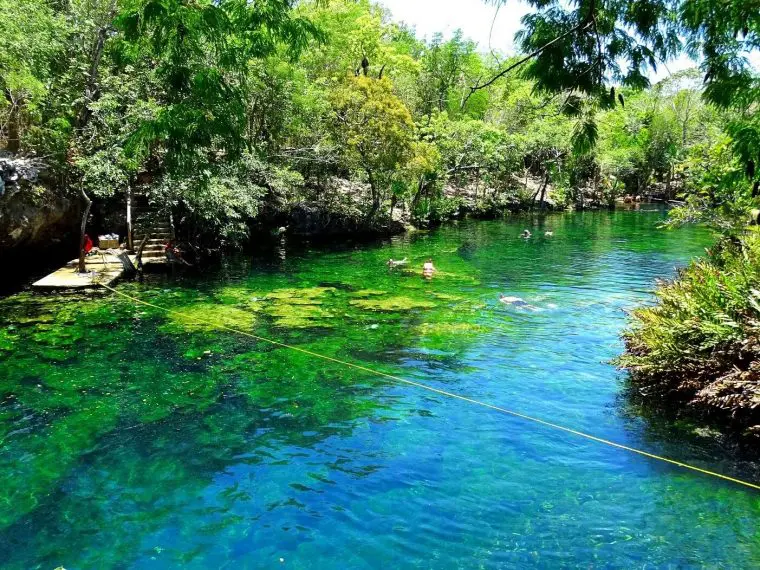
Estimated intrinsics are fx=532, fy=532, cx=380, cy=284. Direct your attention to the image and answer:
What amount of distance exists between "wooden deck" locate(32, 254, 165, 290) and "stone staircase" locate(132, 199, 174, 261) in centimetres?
96

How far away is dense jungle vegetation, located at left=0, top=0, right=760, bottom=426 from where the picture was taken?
4012mm

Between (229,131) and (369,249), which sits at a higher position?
(229,131)

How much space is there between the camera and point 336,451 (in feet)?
22.8

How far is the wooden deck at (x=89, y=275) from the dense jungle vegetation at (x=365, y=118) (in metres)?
2.55

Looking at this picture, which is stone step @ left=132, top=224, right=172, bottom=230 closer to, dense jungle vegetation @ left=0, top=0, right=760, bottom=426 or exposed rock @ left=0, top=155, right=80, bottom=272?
dense jungle vegetation @ left=0, top=0, right=760, bottom=426

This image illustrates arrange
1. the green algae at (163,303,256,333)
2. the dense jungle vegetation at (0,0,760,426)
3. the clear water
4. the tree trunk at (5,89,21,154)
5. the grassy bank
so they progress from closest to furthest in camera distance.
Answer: the dense jungle vegetation at (0,0,760,426)
the clear water
the grassy bank
the green algae at (163,303,256,333)
the tree trunk at (5,89,21,154)

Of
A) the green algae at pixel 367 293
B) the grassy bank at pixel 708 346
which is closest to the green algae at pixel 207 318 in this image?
the green algae at pixel 367 293

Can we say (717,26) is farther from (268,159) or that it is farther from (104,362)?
(268,159)

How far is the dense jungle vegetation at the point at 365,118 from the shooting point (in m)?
4.01

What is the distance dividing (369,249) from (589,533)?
20570 millimetres

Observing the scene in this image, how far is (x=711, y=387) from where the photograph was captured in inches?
277

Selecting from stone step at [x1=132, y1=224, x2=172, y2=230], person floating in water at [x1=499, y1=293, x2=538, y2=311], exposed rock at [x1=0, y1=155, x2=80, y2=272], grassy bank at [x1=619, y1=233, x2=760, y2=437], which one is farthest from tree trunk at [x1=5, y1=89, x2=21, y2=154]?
grassy bank at [x1=619, y1=233, x2=760, y2=437]

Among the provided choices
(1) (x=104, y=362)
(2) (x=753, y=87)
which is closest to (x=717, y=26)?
(2) (x=753, y=87)

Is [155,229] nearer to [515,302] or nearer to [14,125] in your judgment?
[14,125]
